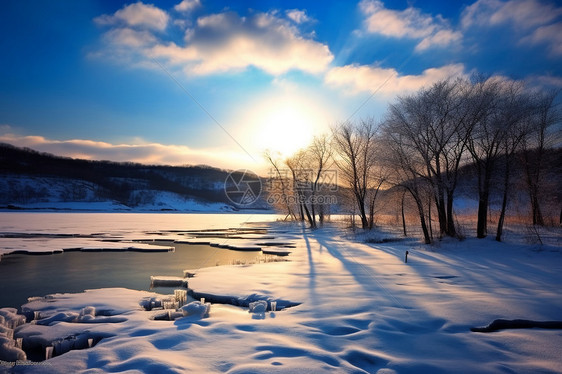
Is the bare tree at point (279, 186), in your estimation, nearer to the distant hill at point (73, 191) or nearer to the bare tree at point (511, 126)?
the bare tree at point (511, 126)

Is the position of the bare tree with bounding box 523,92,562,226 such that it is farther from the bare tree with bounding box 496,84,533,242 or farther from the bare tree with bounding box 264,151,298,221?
the bare tree with bounding box 264,151,298,221

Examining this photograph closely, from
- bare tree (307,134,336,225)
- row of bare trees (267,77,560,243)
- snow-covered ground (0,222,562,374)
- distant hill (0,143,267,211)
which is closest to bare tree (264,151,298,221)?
bare tree (307,134,336,225)

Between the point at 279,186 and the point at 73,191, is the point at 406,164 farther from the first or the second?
the point at 73,191

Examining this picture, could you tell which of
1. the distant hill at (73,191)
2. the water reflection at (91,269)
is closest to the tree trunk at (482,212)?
the water reflection at (91,269)

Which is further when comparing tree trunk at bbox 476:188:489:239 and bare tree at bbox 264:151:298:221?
bare tree at bbox 264:151:298:221

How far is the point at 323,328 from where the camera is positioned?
20.1 feet

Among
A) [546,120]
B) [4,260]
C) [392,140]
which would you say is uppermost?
Result: [546,120]

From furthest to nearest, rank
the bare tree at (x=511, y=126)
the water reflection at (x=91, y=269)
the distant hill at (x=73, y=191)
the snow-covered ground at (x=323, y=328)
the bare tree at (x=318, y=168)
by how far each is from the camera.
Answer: the distant hill at (x=73, y=191)
the bare tree at (x=318, y=168)
the bare tree at (x=511, y=126)
the water reflection at (x=91, y=269)
the snow-covered ground at (x=323, y=328)

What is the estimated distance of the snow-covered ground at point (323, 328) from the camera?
4.66 meters

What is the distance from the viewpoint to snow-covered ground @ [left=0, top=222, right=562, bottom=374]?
4660 millimetres

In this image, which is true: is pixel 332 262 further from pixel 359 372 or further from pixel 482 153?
pixel 482 153

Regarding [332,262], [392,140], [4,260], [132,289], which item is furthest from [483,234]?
[4,260]

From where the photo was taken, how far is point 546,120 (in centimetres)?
A: 2156

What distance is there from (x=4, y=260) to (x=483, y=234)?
1098 inches
